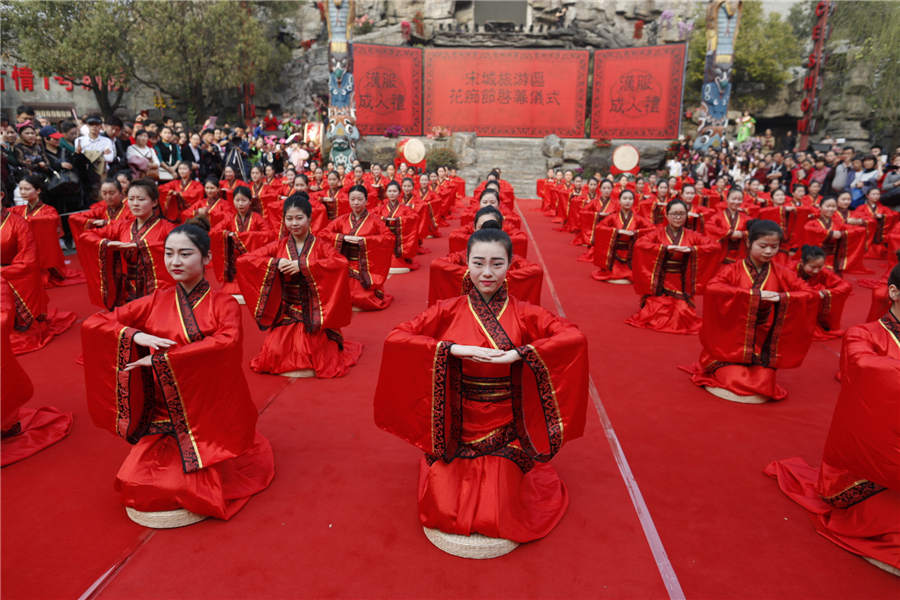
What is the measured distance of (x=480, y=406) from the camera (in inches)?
97.2

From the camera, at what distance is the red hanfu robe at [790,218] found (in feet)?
30.3

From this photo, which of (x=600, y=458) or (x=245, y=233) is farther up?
(x=245, y=233)

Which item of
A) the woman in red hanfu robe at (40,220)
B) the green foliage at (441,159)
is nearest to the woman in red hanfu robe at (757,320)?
the woman in red hanfu robe at (40,220)

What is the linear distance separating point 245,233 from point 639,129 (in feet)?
66.1

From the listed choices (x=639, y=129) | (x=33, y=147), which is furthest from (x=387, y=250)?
(x=639, y=129)

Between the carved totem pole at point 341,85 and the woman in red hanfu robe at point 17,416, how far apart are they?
16.7m

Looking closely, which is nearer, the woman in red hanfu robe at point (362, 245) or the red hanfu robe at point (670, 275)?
the red hanfu robe at point (670, 275)

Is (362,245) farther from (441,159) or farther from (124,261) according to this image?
(441,159)

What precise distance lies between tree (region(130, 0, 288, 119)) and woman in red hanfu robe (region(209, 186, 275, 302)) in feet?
63.6

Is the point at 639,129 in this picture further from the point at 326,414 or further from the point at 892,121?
the point at 326,414

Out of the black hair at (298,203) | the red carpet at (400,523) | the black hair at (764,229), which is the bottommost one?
the red carpet at (400,523)

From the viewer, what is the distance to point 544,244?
35.3 ft

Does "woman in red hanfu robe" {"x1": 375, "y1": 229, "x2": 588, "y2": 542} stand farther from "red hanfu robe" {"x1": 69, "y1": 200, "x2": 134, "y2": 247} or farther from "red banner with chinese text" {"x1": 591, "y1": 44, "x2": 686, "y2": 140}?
"red banner with chinese text" {"x1": 591, "y1": 44, "x2": 686, "y2": 140}

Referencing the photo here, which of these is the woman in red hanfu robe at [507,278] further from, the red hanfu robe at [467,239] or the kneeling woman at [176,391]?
the kneeling woman at [176,391]
